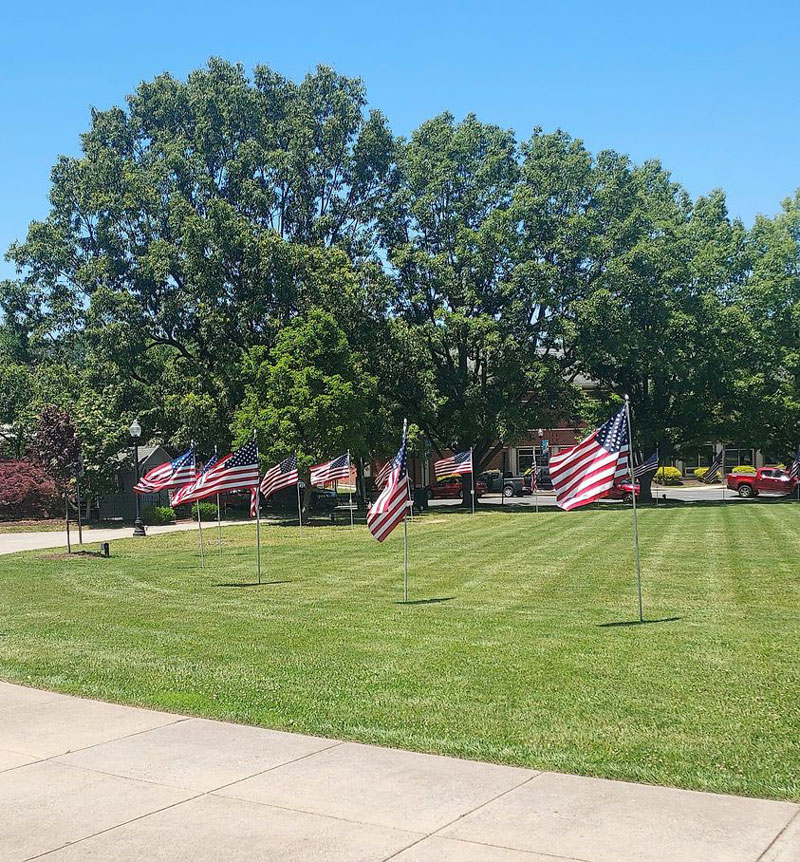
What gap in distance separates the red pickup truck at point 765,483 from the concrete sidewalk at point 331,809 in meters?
49.7

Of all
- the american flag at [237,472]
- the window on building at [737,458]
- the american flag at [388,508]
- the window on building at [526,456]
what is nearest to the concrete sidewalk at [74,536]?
the american flag at [237,472]

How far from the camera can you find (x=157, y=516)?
40531 mm

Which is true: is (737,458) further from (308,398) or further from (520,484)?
(308,398)

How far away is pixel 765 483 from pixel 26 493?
38.4 metres

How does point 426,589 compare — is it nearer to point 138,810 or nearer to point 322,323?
point 138,810

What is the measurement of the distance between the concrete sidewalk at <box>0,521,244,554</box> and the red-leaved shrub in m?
1.55

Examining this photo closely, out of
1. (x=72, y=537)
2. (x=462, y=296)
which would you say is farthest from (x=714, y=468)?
(x=72, y=537)

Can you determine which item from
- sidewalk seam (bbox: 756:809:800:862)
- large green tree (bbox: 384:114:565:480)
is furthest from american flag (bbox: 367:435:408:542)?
large green tree (bbox: 384:114:565:480)

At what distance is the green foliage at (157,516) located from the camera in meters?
40.6

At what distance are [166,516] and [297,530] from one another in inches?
335

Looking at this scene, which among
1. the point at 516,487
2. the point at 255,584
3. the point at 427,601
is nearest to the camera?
the point at 427,601

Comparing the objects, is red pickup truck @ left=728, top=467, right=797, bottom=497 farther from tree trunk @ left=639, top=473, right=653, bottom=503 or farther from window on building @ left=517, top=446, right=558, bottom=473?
window on building @ left=517, top=446, right=558, bottom=473

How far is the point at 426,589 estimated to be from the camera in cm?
1677

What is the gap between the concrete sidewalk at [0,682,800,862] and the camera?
17.3 ft
